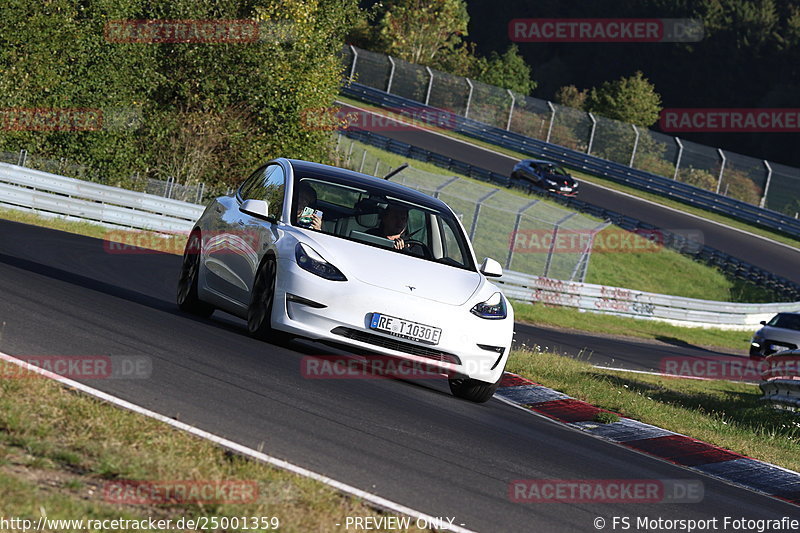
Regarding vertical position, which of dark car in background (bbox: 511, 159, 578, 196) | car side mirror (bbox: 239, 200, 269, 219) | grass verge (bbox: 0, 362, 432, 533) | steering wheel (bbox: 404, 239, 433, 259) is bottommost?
dark car in background (bbox: 511, 159, 578, 196)

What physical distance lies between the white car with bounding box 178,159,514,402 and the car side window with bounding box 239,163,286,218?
2 centimetres

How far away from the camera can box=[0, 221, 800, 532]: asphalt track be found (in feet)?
19.7

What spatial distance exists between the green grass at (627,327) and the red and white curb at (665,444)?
14.6 meters

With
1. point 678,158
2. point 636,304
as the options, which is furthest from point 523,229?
point 678,158

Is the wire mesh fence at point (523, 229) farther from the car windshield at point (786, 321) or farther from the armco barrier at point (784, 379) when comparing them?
the armco barrier at point (784, 379)

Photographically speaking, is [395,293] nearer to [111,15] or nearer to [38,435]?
[38,435]

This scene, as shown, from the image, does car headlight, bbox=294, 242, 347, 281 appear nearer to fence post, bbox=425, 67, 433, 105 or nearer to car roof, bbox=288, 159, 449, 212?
car roof, bbox=288, 159, 449, 212

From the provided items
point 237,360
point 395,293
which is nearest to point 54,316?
point 237,360

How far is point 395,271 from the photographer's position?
927 centimetres

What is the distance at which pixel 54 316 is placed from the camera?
29.8 feet

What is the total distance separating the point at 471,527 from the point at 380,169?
3515 centimetres

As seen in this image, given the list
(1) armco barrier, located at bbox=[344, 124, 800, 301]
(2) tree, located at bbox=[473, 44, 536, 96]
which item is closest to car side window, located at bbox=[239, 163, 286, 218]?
(1) armco barrier, located at bbox=[344, 124, 800, 301]

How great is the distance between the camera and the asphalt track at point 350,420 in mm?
6008

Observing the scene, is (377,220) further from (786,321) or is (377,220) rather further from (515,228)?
(786,321)
